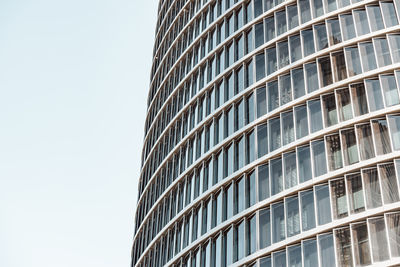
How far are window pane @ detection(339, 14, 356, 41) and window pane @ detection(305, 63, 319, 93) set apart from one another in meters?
2.44

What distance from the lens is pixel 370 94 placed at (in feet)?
128

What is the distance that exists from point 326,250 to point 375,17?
14468 mm

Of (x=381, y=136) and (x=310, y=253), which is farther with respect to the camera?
(x=381, y=136)

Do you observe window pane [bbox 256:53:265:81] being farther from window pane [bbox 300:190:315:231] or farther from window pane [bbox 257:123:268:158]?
window pane [bbox 300:190:315:231]

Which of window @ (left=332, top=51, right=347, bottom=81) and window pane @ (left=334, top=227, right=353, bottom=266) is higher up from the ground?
window @ (left=332, top=51, right=347, bottom=81)

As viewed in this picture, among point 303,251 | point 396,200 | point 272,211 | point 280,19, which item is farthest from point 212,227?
point 280,19

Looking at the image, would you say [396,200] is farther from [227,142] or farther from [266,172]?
[227,142]

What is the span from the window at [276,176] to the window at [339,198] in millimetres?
3151

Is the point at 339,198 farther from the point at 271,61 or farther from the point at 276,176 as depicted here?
the point at 271,61

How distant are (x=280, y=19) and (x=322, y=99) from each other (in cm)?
831

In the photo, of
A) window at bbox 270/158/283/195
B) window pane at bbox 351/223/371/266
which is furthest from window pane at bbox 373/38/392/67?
window pane at bbox 351/223/371/266

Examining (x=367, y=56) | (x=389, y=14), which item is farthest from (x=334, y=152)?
(x=389, y=14)

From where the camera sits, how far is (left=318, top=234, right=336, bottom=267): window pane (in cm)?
3469

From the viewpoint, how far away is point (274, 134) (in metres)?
41.6
